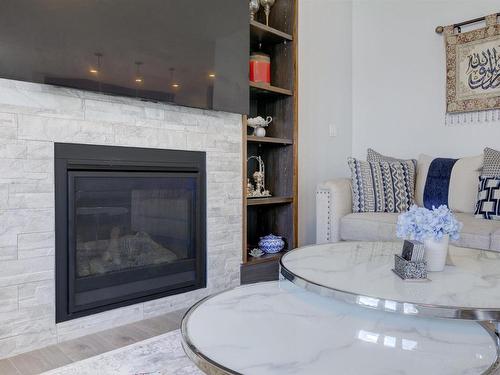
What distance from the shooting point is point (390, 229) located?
244 cm

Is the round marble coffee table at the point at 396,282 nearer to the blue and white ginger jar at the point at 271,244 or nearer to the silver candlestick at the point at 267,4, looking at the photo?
the blue and white ginger jar at the point at 271,244

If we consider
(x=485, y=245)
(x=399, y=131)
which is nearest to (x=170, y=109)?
(x=485, y=245)

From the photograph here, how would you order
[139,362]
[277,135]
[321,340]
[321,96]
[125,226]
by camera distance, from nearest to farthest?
[321,340] → [139,362] → [125,226] → [277,135] → [321,96]

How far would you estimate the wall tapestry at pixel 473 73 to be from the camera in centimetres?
288

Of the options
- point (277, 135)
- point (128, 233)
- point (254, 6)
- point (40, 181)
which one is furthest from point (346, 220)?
point (40, 181)

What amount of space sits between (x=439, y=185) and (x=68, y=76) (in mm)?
2406

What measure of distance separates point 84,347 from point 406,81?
3.10m

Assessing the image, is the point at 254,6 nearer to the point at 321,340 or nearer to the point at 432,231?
the point at 432,231

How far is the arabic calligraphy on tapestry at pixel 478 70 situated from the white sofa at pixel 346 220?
3.27ft

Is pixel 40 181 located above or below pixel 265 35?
below

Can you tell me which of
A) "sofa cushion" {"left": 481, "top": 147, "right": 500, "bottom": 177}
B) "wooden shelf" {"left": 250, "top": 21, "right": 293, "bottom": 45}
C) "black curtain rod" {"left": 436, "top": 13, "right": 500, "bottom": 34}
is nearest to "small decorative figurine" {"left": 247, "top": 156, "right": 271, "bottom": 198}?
"wooden shelf" {"left": 250, "top": 21, "right": 293, "bottom": 45}

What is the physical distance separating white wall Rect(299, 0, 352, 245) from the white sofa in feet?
1.29

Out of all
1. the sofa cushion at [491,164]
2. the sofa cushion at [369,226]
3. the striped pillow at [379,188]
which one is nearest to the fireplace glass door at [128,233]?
the sofa cushion at [369,226]

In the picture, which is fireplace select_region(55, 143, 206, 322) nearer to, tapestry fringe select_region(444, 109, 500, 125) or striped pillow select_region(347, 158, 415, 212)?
striped pillow select_region(347, 158, 415, 212)
